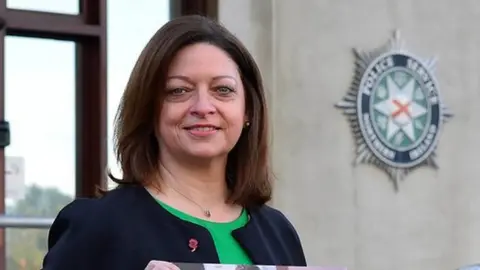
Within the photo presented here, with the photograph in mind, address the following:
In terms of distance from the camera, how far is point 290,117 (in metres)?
5.17

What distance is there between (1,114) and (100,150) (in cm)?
44

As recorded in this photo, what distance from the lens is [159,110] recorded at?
225 cm

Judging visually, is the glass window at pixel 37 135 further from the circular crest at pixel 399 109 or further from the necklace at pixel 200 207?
the necklace at pixel 200 207

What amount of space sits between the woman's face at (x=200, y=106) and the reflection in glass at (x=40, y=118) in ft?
8.71

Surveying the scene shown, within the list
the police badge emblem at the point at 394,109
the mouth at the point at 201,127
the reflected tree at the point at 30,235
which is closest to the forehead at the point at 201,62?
the mouth at the point at 201,127

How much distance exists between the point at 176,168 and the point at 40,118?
8.82ft

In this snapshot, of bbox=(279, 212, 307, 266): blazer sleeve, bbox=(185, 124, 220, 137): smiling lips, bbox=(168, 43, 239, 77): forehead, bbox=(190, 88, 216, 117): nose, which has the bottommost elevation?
bbox=(279, 212, 307, 266): blazer sleeve

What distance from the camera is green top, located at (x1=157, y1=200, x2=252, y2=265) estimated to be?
2264 mm

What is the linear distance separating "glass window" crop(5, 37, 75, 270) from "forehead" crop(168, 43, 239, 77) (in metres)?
2.63

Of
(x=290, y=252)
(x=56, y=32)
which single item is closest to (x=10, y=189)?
(x=56, y=32)

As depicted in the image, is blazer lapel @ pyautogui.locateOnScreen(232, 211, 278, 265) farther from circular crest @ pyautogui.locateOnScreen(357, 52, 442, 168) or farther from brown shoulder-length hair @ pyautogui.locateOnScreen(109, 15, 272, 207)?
circular crest @ pyautogui.locateOnScreen(357, 52, 442, 168)

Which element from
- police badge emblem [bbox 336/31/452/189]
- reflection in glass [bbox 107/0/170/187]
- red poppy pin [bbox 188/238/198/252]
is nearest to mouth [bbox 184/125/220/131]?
red poppy pin [bbox 188/238/198/252]

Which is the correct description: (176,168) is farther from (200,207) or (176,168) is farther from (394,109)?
(394,109)

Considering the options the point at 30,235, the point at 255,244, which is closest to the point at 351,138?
the point at 30,235
